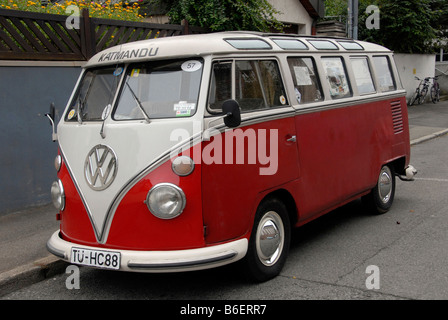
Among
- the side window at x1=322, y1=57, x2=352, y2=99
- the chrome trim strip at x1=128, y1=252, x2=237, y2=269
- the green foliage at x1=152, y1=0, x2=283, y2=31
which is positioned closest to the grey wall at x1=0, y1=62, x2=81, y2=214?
the green foliage at x1=152, y1=0, x2=283, y2=31

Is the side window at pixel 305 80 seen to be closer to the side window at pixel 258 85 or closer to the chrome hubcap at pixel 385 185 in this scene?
the side window at pixel 258 85

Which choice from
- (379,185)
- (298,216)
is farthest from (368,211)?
(298,216)

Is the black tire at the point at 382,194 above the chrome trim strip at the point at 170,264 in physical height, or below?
below

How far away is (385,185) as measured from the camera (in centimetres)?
735

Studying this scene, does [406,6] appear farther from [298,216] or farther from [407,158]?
[298,216]

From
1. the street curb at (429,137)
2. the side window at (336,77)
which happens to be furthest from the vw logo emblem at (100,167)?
the street curb at (429,137)

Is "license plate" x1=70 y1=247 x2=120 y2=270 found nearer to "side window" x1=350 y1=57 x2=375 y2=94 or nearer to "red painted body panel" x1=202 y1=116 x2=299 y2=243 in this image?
"red painted body panel" x1=202 y1=116 x2=299 y2=243

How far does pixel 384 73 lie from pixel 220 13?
12.2 feet

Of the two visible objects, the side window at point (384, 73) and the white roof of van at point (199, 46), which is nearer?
the white roof of van at point (199, 46)

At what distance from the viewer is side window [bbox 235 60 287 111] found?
4.83 metres

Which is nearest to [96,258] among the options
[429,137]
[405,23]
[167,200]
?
[167,200]

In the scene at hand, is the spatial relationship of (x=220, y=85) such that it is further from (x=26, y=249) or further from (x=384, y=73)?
(x=384, y=73)

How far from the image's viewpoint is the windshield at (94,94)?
16.3 feet

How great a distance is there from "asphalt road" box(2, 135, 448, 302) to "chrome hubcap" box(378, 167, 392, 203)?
499 millimetres
